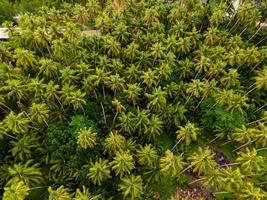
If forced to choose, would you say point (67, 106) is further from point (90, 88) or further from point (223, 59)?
point (223, 59)

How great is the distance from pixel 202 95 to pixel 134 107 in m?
7.77

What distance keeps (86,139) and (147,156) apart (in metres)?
5.96

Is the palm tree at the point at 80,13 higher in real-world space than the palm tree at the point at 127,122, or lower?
higher

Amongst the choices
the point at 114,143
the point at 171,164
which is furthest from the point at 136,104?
the point at 171,164

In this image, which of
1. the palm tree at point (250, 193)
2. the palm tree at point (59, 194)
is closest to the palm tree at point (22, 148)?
the palm tree at point (59, 194)

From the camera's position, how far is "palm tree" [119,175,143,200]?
103ft

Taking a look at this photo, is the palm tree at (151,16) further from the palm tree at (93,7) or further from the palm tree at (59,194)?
the palm tree at (59,194)

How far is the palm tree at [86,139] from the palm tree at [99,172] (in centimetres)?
200

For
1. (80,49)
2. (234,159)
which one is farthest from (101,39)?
(234,159)

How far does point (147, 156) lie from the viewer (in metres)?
33.2

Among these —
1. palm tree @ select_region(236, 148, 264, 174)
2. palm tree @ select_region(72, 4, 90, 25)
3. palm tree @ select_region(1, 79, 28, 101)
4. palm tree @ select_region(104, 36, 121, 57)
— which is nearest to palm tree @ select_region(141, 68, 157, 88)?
palm tree @ select_region(104, 36, 121, 57)

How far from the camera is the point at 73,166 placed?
110 ft

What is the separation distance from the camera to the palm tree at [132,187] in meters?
31.3

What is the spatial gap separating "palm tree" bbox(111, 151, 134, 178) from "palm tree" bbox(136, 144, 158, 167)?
133 centimetres
